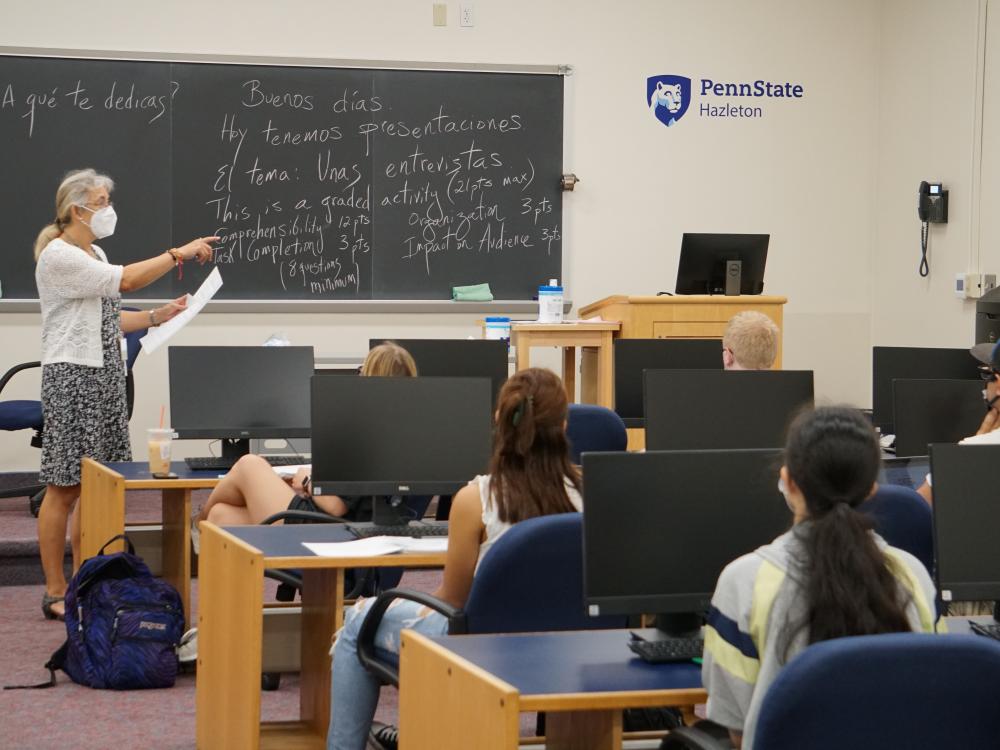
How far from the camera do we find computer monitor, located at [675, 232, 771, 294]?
6.51 metres

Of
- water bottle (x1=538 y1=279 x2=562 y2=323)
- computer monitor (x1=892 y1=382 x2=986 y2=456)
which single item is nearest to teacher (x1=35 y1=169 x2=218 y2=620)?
water bottle (x1=538 y1=279 x2=562 y2=323)

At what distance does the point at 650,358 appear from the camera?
5.47m

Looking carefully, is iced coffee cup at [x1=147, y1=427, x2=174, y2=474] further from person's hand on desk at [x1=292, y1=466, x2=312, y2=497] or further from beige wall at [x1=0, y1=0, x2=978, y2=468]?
beige wall at [x1=0, y1=0, x2=978, y2=468]

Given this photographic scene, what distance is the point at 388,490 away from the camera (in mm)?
3691

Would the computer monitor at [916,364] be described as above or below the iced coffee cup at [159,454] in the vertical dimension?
above

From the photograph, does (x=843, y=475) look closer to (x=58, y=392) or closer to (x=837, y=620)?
(x=837, y=620)

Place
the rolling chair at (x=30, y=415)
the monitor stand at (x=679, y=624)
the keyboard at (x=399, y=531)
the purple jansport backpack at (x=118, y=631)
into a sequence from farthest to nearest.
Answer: the rolling chair at (x=30, y=415)
the purple jansport backpack at (x=118, y=631)
the keyboard at (x=399, y=531)
the monitor stand at (x=679, y=624)

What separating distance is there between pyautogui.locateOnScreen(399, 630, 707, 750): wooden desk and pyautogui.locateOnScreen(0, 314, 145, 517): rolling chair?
4.19 meters

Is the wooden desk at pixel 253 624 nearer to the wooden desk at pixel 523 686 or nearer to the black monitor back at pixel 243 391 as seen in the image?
the wooden desk at pixel 523 686

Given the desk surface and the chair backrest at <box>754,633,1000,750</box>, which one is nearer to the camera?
the chair backrest at <box>754,633,1000,750</box>

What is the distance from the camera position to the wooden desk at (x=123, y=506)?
4637mm

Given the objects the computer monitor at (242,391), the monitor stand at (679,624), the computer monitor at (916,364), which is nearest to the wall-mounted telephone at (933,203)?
the computer monitor at (916,364)

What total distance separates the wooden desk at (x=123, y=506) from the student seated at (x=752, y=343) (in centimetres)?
189

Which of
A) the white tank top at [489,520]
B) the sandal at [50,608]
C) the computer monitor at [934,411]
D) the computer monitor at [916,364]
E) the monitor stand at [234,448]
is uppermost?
the computer monitor at [916,364]
